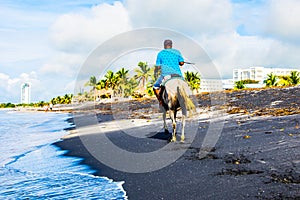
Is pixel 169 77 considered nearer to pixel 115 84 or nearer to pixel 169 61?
pixel 169 61

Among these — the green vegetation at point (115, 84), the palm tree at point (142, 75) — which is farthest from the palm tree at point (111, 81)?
the palm tree at point (142, 75)

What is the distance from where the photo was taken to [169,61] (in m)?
11.3

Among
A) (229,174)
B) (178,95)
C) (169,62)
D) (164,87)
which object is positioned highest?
(169,62)

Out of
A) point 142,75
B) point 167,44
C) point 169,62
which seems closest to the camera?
point 169,62

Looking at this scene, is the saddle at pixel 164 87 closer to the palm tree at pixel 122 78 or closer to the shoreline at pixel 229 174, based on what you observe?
the shoreline at pixel 229 174

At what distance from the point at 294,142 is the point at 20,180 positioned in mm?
6898

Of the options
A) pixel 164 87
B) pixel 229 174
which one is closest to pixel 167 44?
pixel 164 87

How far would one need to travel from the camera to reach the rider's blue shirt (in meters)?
11.3

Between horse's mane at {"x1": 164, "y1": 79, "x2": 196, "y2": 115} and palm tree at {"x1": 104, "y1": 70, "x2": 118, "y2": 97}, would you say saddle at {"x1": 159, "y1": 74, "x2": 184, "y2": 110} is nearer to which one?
horse's mane at {"x1": 164, "y1": 79, "x2": 196, "y2": 115}

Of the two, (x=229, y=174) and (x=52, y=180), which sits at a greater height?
(x=229, y=174)

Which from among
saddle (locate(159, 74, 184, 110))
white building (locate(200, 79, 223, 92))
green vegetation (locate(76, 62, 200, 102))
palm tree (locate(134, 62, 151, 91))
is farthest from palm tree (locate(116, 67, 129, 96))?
saddle (locate(159, 74, 184, 110))

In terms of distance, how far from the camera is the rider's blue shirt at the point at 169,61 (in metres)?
11.3

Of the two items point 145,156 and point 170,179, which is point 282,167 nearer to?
point 170,179

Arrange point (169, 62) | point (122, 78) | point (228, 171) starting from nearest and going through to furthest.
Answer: point (228, 171), point (169, 62), point (122, 78)
